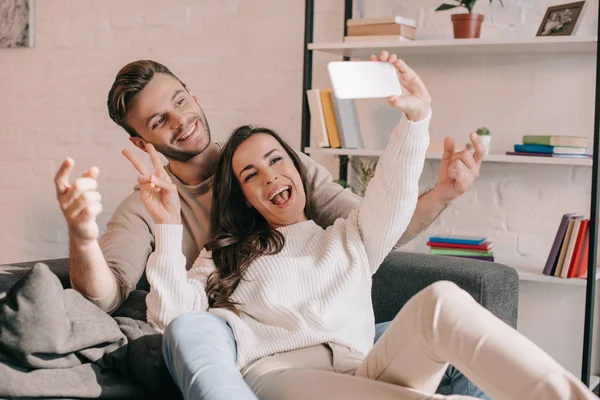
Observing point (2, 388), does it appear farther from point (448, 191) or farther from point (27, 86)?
point (27, 86)

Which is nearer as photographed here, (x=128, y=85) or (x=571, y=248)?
(x=128, y=85)

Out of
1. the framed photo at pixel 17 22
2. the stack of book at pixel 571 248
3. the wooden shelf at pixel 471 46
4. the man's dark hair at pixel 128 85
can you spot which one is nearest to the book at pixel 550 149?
the stack of book at pixel 571 248

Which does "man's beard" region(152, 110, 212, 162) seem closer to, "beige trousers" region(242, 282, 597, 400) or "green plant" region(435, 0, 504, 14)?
"beige trousers" region(242, 282, 597, 400)

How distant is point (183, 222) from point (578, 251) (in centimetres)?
131

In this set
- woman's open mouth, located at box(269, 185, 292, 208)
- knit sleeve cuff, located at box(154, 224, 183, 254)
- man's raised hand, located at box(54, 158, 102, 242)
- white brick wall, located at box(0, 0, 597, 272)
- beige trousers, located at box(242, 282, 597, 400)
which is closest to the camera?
beige trousers, located at box(242, 282, 597, 400)

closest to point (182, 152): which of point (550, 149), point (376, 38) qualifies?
point (376, 38)

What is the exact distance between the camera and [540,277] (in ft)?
8.81

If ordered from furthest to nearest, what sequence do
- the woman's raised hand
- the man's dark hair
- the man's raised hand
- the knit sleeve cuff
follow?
the man's dark hair → the knit sleeve cuff → the woman's raised hand → the man's raised hand

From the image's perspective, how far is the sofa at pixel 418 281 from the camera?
76.4 inches

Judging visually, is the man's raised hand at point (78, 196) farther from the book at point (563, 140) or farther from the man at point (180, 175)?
the book at point (563, 140)

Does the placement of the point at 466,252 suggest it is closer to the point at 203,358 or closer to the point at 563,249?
the point at 563,249

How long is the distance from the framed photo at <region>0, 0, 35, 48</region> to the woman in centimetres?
222

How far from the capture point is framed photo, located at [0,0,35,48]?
3850 millimetres

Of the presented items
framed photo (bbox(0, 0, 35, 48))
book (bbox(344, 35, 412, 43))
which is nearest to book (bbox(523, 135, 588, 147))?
book (bbox(344, 35, 412, 43))
